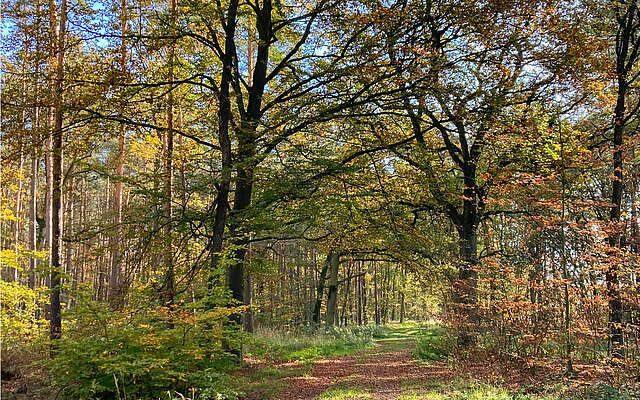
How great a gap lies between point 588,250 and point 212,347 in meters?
6.65

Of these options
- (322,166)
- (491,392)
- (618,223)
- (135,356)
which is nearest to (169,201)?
(322,166)

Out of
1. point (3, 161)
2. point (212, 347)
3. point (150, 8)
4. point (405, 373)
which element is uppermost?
point (150, 8)

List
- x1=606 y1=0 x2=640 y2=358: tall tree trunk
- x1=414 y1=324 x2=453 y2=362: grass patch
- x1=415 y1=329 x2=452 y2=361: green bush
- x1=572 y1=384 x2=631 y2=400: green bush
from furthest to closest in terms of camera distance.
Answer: x1=415 y1=329 x2=452 y2=361: green bush, x1=414 y1=324 x2=453 y2=362: grass patch, x1=606 y1=0 x2=640 y2=358: tall tree trunk, x1=572 y1=384 x2=631 y2=400: green bush

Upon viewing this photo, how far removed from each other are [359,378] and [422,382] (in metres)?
1.57

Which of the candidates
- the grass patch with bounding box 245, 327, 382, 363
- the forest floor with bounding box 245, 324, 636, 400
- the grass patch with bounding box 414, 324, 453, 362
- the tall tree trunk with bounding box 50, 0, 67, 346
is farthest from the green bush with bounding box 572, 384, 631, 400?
the tall tree trunk with bounding box 50, 0, 67, 346

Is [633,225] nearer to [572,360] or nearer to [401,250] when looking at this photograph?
[572,360]

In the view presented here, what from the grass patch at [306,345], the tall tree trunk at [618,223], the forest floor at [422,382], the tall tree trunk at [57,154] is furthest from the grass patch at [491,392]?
the tall tree trunk at [57,154]

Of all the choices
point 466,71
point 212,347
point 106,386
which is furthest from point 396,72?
point 106,386

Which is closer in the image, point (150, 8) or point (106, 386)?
point (106, 386)

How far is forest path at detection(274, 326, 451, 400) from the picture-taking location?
837cm

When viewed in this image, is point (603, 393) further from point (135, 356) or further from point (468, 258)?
point (135, 356)

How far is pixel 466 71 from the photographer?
1051 centimetres

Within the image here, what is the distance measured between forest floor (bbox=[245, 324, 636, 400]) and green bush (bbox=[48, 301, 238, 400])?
2.22 m

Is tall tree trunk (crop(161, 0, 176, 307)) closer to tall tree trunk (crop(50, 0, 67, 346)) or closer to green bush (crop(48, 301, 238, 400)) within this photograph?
green bush (crop(48, 301, 238, 400))
